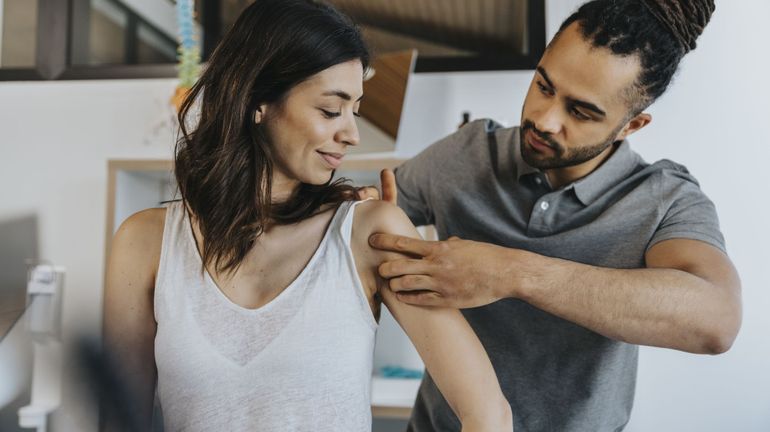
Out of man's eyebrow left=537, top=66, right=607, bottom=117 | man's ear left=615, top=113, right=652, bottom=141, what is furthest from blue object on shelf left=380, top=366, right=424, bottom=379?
man's eyebrow left=537, top=66, right=607, bottom=117

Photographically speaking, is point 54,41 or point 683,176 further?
point 54,41

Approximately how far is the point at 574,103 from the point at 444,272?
449 mm

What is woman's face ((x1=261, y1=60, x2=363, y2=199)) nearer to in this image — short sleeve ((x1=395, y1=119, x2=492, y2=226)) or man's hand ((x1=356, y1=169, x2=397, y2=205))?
man's hand ((x1=356, y1=169, x2=397, y2=205))

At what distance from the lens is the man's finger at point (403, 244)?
3.56 feet

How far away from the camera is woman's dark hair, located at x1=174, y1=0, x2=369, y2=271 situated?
1139 millimetres

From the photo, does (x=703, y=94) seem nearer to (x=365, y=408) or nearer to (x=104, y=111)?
(x=365, y=408)

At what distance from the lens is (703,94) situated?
2592mm

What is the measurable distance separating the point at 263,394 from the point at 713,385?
2050mm

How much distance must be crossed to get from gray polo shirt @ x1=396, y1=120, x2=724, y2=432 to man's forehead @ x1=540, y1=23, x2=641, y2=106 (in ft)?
0.56

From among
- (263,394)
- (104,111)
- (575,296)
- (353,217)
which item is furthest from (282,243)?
(104,111)

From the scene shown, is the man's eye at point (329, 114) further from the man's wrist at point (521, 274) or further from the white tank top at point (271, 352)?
the man's wrist at point (521, 274)

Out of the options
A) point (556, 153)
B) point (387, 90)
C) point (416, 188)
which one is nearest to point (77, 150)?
point (387, 90)

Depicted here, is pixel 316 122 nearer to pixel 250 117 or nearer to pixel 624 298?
pixel 250 117

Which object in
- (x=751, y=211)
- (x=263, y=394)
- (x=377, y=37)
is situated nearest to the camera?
(x=263, y=394)
